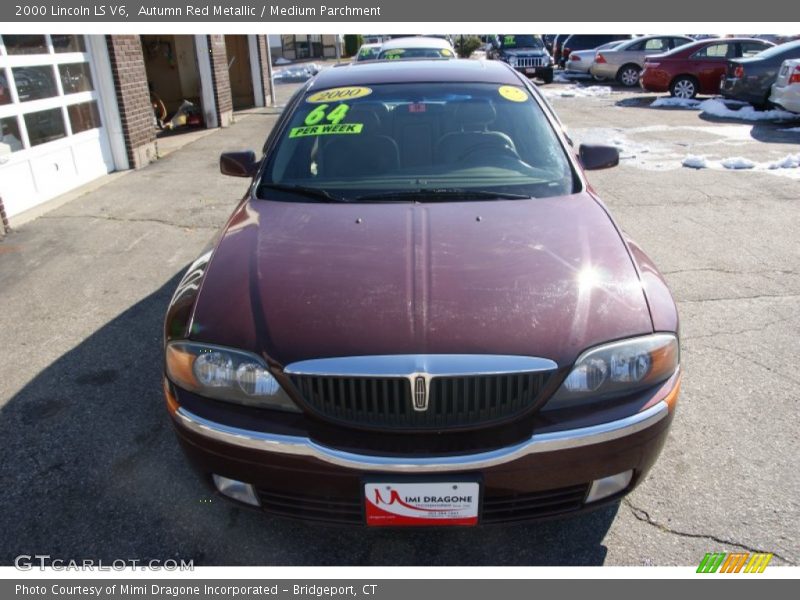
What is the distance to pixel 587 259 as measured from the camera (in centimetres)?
239

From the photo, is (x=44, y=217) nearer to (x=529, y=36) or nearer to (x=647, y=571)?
(x=647, y=571)

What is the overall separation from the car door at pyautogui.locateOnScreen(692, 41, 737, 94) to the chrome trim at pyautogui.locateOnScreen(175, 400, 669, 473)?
16.2 m

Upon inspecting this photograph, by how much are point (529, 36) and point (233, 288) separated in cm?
2129

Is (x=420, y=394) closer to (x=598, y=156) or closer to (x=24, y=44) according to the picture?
(x=598, y=156)

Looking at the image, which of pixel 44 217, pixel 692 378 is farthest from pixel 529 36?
pixel 692 378

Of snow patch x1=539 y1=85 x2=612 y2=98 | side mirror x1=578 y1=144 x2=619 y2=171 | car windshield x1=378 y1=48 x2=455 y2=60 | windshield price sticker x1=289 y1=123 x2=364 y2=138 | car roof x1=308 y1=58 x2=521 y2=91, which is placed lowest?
snow patch x1=539 y1=85 x2=612 y2=98

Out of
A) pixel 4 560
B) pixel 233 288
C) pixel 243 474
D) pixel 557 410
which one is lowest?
pixel 4 560

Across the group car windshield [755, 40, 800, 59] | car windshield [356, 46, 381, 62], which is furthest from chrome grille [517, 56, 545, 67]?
car windshield [356, 46, 381, 62]

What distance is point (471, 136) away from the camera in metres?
3.31

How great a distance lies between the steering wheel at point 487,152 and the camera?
10.6 ft

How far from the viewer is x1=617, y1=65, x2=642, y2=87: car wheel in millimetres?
19234

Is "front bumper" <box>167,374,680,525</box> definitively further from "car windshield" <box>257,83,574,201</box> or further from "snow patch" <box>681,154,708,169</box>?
"snow patch" <box>681,154,708,169</box>

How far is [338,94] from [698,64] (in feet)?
49.2

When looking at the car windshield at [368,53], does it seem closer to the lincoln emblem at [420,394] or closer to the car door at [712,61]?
the car door at [712,61]
